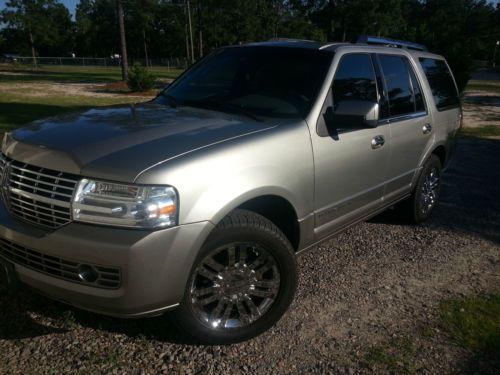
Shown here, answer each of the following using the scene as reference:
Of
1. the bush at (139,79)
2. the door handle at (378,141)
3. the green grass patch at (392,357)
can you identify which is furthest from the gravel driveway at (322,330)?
the bush at (139,79)

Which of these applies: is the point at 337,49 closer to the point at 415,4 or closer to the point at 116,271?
the point at 116,271

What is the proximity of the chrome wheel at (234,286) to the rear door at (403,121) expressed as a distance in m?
1.71

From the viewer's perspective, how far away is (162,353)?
2.74 meters

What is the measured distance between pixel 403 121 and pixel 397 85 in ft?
1.13

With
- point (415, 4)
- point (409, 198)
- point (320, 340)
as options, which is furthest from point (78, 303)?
point (415, 4)

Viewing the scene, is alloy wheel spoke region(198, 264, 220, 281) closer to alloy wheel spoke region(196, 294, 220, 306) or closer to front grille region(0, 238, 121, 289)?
alloy wheel spoke region(196, 294, 220, 306)

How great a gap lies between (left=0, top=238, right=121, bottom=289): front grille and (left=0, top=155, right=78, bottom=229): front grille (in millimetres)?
163

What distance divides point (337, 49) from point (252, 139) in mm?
1354

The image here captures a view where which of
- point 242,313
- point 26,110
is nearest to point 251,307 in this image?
point 242,313

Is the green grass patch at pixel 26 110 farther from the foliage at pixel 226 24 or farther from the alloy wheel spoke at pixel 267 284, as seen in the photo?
the foliage at pixel 226 24

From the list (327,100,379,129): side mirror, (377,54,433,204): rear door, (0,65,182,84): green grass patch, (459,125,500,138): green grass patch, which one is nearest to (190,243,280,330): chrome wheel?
(327,100,379,129): side mirror

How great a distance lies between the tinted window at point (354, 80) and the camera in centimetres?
349

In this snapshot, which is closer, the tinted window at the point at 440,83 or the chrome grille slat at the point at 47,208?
the chrome grille slat at the point at 47,208

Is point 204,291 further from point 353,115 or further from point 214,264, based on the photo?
point 353,115
